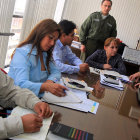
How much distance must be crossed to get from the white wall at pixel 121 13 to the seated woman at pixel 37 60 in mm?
3863

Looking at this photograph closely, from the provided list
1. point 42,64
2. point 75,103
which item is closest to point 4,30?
point 42,64

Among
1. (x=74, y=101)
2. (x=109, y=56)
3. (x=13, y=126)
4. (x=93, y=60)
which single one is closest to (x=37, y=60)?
(x=74, y=101)

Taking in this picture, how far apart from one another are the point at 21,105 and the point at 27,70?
0.44 metres

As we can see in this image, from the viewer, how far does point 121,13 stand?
17.6ft

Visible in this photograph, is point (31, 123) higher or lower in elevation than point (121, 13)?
lower

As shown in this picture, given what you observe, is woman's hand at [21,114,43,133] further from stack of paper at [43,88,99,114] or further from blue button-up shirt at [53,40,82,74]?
blue button-up shirt at [53,40,82,74]

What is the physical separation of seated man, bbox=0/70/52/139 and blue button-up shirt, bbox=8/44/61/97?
186 mm

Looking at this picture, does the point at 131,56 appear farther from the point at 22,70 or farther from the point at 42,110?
the point at 42,110

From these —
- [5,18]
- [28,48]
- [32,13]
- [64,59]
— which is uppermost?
[32,13]

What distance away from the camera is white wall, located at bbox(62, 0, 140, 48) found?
5289mm

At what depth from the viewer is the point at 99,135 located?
950 millimetres

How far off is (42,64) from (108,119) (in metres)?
0.74

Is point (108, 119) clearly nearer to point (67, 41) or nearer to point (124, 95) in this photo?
point (124, 95)

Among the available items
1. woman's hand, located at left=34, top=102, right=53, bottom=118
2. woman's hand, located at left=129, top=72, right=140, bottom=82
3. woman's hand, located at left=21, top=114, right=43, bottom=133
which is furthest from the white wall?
woman's hand, located at left=21, top=114, right=43, bottom=133
